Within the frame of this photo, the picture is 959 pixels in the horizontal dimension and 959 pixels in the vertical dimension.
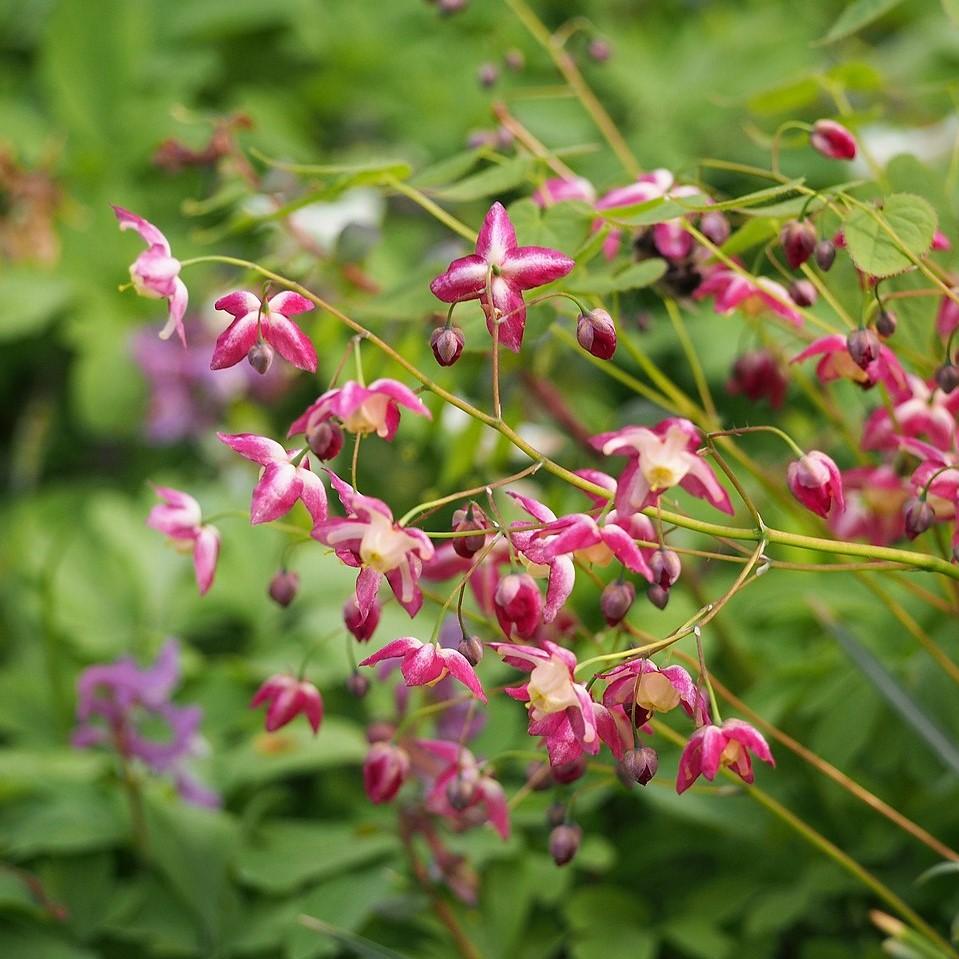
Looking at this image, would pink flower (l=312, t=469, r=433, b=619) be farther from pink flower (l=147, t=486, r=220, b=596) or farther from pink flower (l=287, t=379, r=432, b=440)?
pink flower (l=147, t=486, r=220, b=596)

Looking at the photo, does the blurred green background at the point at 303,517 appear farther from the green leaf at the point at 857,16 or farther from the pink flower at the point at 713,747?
the pink flower at the point at 713,747

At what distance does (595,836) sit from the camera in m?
1.28

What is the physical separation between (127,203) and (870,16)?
1.49 metres

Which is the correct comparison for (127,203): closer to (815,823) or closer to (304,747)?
(304,747)

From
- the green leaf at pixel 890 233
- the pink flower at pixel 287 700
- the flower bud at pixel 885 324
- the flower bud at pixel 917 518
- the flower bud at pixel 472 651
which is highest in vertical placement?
the green leaf at pixel 890 233

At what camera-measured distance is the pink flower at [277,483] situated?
0.71 meters

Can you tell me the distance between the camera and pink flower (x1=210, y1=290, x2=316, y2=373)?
744 mm

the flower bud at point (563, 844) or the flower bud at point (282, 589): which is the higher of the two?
the flower bud at point (282, 589)

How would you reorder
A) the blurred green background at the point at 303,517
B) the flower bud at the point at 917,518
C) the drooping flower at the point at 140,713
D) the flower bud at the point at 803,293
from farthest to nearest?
the drooping flower at the point at 140,713 → the blurred green background at the point at 303,517 → the flower bud at the point at 803,293 → the flower bud at the point at 917,518

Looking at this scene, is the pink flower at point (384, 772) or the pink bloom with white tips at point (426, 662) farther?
the pink flower at point (384, 772)

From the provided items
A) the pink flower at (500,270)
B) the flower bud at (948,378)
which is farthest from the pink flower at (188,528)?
the flower bud at (948,378)

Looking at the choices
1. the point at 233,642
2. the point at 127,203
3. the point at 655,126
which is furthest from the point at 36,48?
the point at 233,642

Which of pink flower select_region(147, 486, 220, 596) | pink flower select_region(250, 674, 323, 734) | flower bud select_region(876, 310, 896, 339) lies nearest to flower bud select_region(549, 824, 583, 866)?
pink flower select_region(250, 674, 323, 734)

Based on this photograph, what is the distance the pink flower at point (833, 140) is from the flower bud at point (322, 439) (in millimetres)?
466
